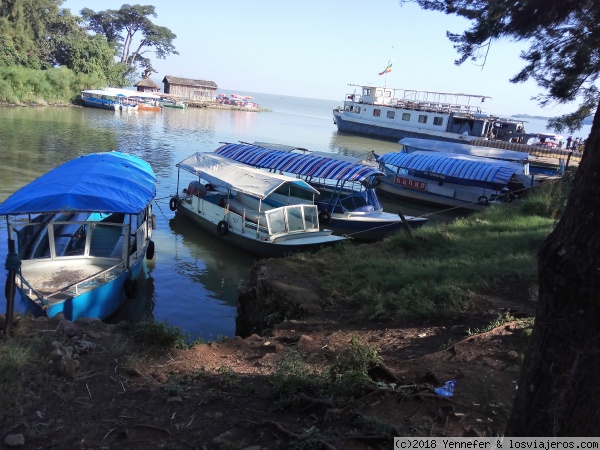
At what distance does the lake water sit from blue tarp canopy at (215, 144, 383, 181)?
12.9ft

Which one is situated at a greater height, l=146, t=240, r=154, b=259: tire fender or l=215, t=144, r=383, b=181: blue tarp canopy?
l=215, t=144, r=383, b=181: blue tarp canopy

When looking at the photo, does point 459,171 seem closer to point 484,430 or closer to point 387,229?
point 387,229

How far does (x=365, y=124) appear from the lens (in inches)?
2436

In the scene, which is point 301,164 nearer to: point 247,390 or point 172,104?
point 247,390

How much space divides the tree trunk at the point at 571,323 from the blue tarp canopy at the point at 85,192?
31.3 feet

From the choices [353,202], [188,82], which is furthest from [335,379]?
[188,82]

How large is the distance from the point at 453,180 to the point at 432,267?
1608 cm

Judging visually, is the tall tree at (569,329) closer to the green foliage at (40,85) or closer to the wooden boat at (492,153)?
the wooden boat at (492,153)

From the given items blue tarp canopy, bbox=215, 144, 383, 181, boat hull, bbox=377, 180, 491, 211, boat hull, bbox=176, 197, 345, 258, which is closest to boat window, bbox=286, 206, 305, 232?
boat hull, bbox=176, 197, 345, 258

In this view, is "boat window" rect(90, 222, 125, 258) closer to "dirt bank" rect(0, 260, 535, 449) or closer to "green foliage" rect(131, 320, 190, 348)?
"dirt bank" rect(0, 260, 535, 449)

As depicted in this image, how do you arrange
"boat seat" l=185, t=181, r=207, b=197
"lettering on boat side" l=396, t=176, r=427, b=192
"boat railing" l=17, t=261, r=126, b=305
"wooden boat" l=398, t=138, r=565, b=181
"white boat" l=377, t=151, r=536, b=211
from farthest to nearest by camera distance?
"wooden boat" l=398, t=138, r=565, b=181, "lettering on boat side" l=396, t=176, r=427, b=192, "white boat" l=377, t=151, r=536, b=211, "boat seat" l=185, t=181, r=207, b=197, "boat railing" l=17, t=261, r=126, b=305

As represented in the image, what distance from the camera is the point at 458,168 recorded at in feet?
80.6

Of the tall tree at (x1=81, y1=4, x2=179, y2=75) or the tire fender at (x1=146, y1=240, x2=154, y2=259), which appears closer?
the tire fender at (x1=146, y1=240, x2=154, y2=259)

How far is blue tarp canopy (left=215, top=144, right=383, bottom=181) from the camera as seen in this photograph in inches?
720
